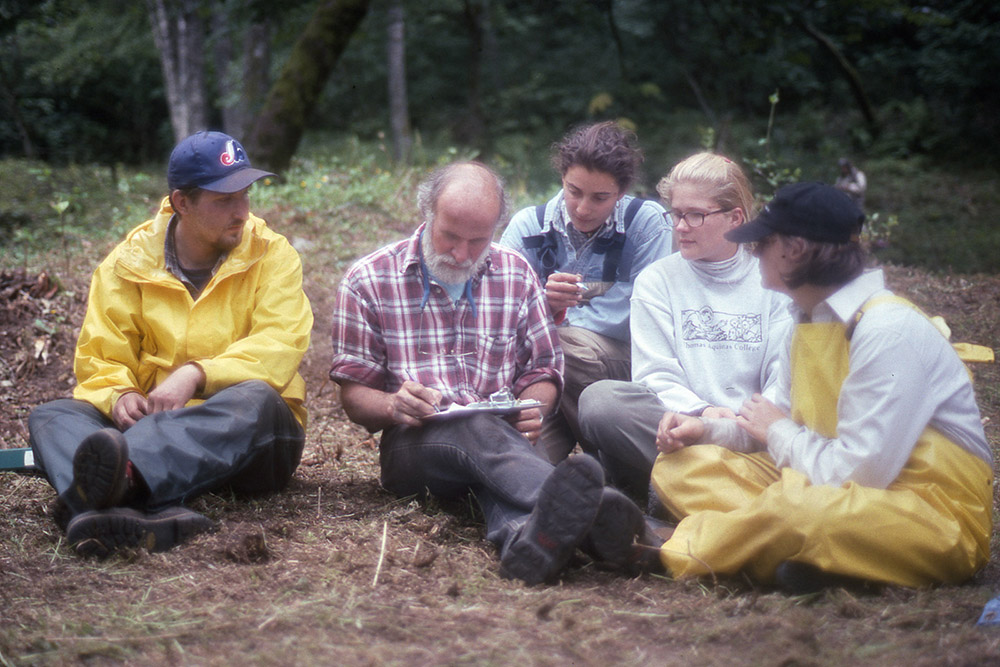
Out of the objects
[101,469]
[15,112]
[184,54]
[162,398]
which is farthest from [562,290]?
[15,112]

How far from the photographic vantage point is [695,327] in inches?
131

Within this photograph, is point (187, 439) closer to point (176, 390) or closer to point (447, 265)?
point (176, 390)

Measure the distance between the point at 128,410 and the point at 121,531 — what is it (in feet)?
1.74

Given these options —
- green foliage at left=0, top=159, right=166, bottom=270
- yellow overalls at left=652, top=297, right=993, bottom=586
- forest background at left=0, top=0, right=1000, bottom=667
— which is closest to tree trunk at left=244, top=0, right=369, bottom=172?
forest background at left=0, top=0, right=1000, bottom=667

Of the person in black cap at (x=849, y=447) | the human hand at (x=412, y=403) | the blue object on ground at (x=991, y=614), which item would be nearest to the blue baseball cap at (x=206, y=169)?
the human hand at (x=412, y=403)

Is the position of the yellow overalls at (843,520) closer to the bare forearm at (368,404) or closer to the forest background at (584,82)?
the bare forearm at (368,404)

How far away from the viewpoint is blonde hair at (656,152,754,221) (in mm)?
3291

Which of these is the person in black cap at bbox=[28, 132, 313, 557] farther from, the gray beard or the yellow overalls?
the yellow overalls

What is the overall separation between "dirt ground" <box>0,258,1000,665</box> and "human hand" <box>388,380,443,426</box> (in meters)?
0.38

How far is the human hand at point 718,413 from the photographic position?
3020mm

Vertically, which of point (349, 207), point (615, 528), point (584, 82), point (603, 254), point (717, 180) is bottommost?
point (615, 528)

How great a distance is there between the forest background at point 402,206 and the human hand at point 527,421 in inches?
15.0

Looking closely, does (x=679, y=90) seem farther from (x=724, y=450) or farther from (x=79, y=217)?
(x=724, y=450)

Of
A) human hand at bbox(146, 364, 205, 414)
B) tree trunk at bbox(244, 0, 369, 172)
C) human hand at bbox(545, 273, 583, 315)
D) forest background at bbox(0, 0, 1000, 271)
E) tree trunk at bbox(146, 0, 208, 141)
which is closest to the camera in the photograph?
human hand at bbox(146, 364, 205, 414)
